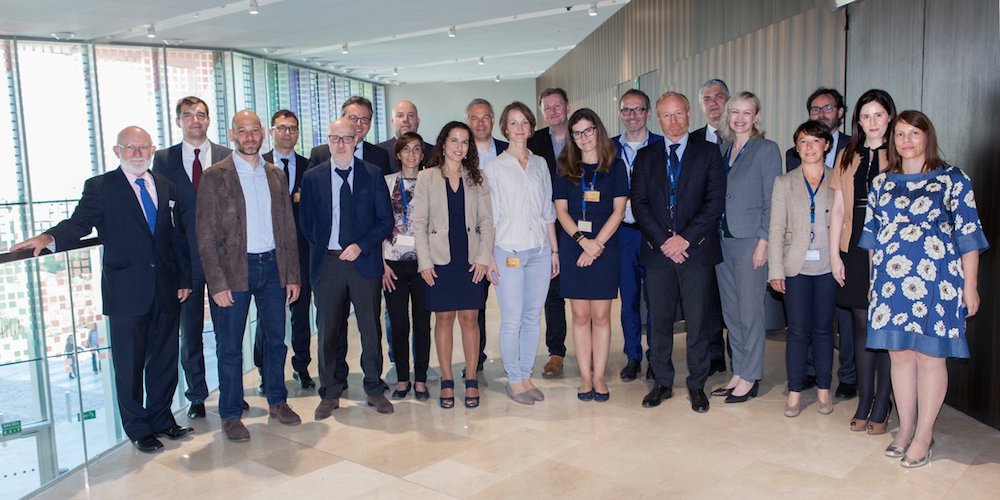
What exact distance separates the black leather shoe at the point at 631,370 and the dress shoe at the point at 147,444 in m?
2.77

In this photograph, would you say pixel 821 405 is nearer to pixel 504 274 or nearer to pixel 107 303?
pixel 504 274

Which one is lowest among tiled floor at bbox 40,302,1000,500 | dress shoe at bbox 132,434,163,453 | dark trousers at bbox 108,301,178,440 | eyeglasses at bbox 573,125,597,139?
tiled floor at bbox 40,302,1000,500

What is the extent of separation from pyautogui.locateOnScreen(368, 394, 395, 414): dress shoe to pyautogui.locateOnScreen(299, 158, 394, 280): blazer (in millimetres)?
733

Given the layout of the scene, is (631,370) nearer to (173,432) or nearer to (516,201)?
(516,201)

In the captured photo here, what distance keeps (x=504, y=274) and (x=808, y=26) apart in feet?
10.5

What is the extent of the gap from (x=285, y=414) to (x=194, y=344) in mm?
708

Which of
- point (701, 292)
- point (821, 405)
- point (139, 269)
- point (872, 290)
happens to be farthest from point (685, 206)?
point (139, 269)

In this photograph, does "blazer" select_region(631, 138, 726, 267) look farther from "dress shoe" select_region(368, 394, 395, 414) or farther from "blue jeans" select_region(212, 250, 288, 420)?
"blue jeans" select_region(212, 250, 288, 420)

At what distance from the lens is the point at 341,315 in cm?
457

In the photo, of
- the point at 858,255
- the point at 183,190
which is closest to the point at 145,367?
the point at 183,190

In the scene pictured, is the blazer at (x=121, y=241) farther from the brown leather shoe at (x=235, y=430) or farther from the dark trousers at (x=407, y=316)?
the dark trousers at (x=407, y=316)

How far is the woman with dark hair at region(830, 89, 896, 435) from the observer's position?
3904 mm

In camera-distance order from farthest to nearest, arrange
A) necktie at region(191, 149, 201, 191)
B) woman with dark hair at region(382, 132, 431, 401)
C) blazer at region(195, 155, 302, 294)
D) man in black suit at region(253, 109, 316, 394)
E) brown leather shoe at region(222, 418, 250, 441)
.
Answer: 1. man in black suit at region(253, 109, 316, 394)
2. woman with dark hair at region(382, 132, 431, 401)
3. necktie at region(191, 149, 201, 191)
4. brown leather shoe at region(222, 418, 250, 441)
5. blazer at region(195, 155, 302, 294)

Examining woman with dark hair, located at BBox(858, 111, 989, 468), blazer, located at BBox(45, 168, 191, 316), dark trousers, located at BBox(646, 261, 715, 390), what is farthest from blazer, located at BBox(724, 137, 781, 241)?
blazer, located at BBox(45, 168, 191, 316)
